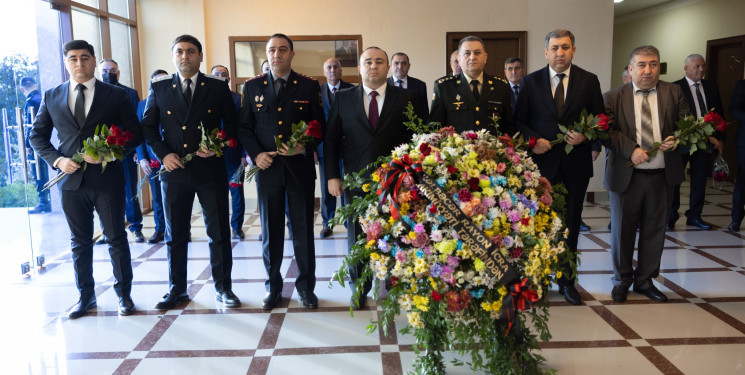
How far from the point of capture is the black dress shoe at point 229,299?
4.00 metres

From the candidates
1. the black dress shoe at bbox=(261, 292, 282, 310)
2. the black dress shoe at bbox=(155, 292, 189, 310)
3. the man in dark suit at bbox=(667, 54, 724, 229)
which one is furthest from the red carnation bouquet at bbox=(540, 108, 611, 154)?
the man in dark suit at bbox=(667, 54, 724, 229)

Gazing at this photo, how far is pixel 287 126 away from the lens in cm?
379

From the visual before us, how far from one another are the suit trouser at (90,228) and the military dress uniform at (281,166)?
964mm

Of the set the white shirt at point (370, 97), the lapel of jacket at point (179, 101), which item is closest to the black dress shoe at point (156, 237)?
the lapel of jacket at point (179, 101)

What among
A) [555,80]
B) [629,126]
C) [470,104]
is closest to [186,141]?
[470,104]

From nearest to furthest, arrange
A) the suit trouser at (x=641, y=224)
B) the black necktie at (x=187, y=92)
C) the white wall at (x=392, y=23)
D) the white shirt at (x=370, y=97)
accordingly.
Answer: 1. the white shirt at (x=370, y=97)
2. the black necktie at (x=187, y=92)
3. the suit trouser at (x=641, y=224)
4. the white wall at (x=392, y=23)

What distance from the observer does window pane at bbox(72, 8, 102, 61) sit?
610 cm

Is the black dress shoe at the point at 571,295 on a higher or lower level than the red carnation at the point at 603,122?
lower

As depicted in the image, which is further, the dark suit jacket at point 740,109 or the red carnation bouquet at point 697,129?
the dark suit jacket at point 740,109

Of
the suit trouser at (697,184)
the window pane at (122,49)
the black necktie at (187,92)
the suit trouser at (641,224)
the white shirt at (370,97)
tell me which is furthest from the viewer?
the window pane at (122,49)

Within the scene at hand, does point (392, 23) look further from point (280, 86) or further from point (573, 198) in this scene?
point (573, 198)

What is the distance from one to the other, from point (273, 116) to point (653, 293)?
2.85m

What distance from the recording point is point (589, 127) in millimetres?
3689

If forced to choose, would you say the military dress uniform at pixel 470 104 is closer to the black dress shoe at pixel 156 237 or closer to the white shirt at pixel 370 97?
the white shirt at pixel 370 97
